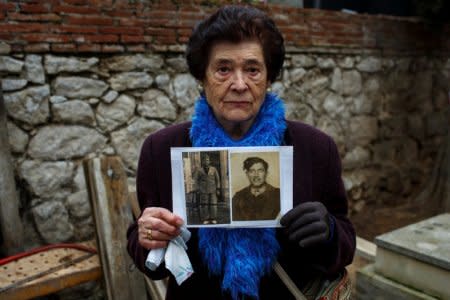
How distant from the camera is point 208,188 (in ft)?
4.07

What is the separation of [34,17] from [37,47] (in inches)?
7.6

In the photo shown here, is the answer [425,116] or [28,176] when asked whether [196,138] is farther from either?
[425,116]

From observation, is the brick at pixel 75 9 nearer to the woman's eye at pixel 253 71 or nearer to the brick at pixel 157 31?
the brick at pixel 157 31

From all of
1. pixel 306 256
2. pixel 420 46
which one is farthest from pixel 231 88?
pixel 420 46

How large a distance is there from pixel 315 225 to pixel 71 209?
226cm

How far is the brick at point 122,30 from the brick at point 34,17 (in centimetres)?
31

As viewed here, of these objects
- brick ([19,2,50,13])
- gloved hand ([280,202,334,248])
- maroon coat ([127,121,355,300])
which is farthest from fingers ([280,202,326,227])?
brick ([19,2,50,13])

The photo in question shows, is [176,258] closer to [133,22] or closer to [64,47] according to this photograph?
[64,47]

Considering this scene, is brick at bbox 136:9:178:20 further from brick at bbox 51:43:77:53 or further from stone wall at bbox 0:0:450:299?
brick at bbox 51:43:77:53

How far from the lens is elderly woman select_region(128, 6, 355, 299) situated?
1.33 metres

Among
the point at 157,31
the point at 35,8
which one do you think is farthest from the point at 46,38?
the point at 157,31

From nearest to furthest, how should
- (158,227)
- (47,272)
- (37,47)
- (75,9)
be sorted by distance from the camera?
(158,227) < (47,272) < (37,47) < (75,9)

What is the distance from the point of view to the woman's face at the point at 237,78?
1.34 metres

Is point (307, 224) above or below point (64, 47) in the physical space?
below
